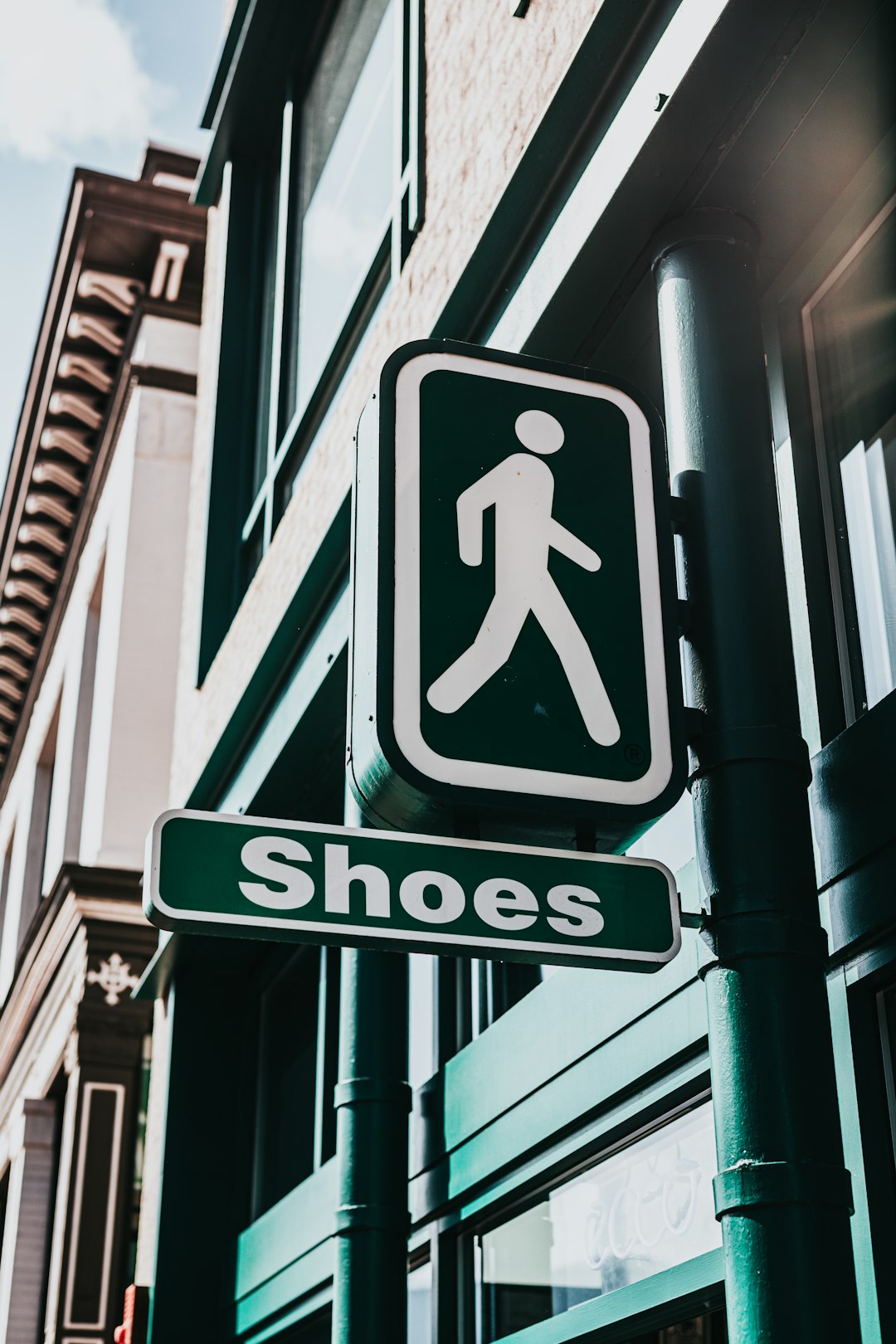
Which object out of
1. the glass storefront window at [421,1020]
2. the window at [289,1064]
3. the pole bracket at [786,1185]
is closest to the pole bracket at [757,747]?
→ the pole bracket at [786,1185]

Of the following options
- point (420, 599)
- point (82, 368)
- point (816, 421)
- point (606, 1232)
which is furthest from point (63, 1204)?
point (420, 599)

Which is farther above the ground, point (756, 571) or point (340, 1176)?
point (756, 571)

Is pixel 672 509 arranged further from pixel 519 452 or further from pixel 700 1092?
pixel 700 1092

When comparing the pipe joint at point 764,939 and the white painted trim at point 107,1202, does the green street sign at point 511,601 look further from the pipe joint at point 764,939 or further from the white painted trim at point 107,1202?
the white painted trim at point 107,1202

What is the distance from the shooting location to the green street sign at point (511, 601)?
10.2ft

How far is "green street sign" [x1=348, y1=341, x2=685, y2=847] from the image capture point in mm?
3104

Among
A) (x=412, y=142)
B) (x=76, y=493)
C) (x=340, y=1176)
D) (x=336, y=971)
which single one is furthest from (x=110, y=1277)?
(x=76, y=493)

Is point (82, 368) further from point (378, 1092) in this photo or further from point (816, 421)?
point (816, 421)

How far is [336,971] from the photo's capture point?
7.50 m

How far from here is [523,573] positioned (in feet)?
10.8

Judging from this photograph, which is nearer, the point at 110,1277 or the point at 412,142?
the point at 412,142

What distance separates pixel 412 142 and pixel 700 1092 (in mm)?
4259

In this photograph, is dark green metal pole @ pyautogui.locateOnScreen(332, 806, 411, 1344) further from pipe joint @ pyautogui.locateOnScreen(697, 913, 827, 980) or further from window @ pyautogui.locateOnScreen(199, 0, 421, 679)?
window @ pyautogui.locateOnScreen(199, 0, 421, 679)

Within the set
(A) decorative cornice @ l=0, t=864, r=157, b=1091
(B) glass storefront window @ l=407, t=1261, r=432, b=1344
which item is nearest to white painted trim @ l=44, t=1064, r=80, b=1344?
(A) decorative cornice @ l=0, t=864, r=157, b=1091
